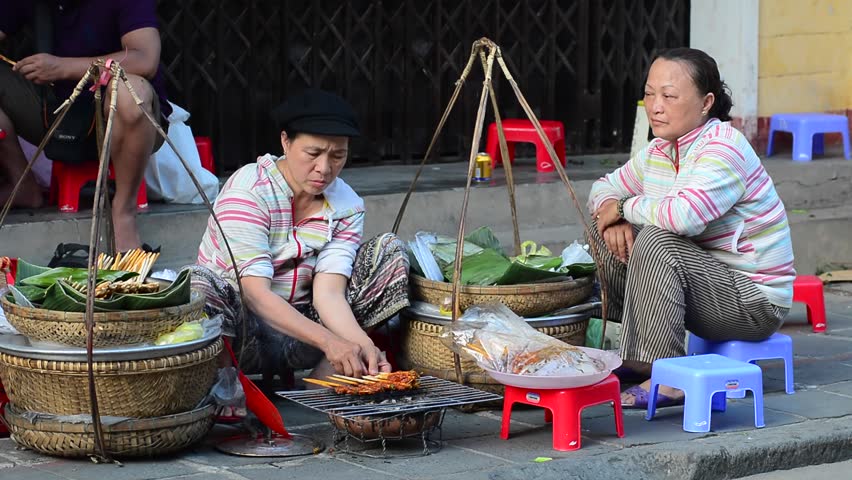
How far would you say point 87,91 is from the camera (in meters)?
5.28

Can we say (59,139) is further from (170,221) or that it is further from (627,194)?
(627,194)

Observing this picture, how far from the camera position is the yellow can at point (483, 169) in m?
6.79

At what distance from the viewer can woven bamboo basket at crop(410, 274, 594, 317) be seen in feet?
14.2

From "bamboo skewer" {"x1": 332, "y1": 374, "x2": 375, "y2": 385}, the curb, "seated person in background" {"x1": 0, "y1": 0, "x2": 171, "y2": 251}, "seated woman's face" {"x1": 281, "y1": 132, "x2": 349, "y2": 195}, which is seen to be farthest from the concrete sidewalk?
"seated person in background" {"x1": 0, "y1": 0, "x2": 171, "y2": 251}

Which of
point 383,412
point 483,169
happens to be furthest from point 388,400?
point 483,169

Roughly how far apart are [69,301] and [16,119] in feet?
7.19

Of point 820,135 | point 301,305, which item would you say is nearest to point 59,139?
point 301,305

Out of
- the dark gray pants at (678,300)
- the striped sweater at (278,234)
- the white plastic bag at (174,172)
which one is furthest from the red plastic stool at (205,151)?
the dark gray pants at (678,300)

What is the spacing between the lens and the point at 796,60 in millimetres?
8320

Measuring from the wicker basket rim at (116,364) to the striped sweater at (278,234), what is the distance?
58 centimetres

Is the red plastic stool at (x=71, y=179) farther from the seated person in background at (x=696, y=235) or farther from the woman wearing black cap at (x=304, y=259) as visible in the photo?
the seated person in background at (x=696, y=235)

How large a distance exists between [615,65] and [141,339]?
524cm

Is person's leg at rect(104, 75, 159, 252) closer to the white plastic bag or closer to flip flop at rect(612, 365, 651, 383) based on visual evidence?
the white plastic bag

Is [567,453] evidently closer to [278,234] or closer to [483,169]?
[278,234]
